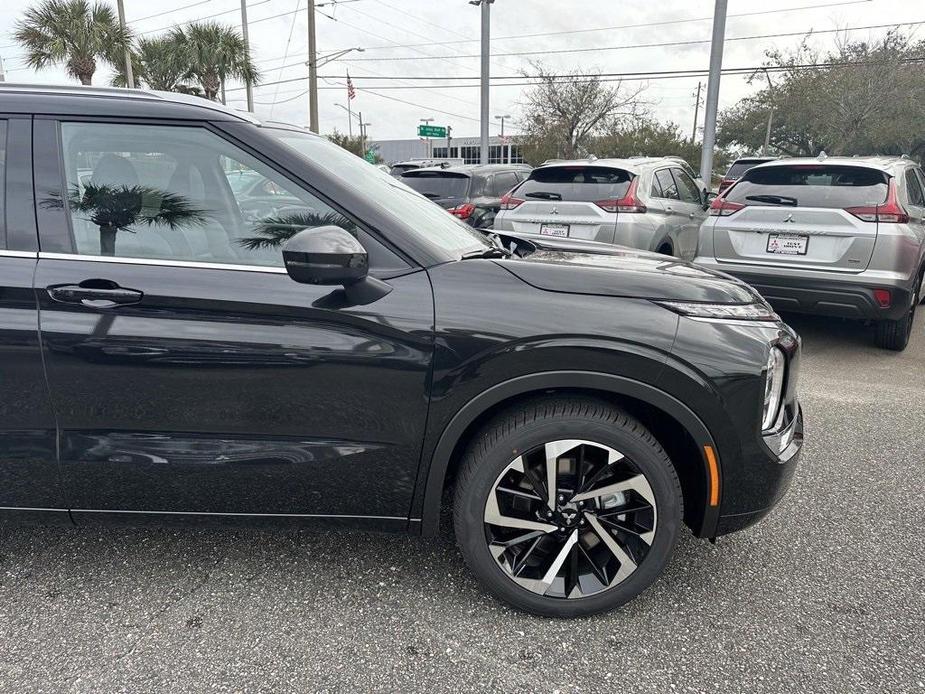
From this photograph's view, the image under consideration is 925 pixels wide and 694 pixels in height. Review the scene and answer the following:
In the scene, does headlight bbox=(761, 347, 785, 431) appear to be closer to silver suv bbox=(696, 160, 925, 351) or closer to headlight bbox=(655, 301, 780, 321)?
headlight bbox=(655, 301, 780, 321)

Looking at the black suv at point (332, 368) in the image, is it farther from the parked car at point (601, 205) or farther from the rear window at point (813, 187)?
the parked car at point (601, 205)

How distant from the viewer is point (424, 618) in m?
2.32

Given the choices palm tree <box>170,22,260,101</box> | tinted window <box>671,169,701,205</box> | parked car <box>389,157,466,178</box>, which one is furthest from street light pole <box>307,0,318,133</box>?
tinted window <box>671,169,701,205</box>

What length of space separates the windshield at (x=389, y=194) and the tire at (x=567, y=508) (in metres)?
0.71

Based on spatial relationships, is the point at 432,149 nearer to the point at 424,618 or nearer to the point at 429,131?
the point at 429,131

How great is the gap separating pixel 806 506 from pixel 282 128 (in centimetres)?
286

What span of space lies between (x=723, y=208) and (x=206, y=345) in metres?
5.05

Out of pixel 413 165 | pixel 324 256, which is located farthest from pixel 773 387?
pixel 413 165

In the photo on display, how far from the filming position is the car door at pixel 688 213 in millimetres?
7637

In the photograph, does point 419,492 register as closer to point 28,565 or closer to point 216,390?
point 216,390

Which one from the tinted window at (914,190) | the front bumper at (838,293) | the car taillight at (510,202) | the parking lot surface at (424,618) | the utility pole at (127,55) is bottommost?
the parking lot surface at (424,618)

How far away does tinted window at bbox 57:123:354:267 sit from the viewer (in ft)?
7.12

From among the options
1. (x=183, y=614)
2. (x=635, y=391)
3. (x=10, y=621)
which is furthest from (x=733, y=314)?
(x=10, y=621)


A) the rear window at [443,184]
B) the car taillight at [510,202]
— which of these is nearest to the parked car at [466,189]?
the rear window at [443,184]
